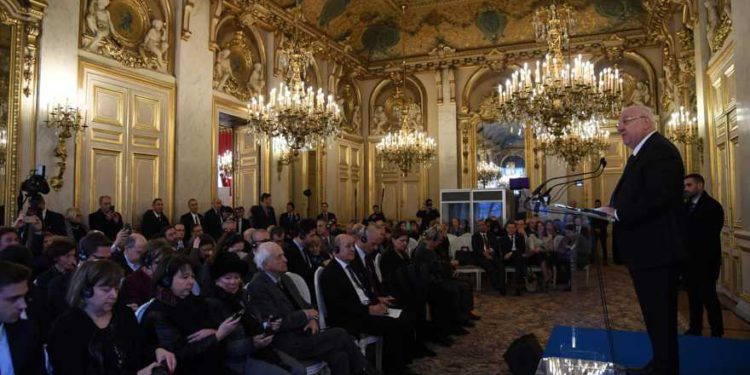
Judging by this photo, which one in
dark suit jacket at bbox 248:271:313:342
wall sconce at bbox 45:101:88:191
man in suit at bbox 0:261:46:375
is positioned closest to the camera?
man in suit at bbox 0:261:46:375

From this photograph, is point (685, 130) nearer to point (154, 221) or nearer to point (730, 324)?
point (730, 324)

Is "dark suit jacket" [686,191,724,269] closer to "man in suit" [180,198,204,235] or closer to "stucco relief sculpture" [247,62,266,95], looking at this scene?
"man in suit" [180,198,204,235]

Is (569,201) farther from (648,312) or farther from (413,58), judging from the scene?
(648,312)

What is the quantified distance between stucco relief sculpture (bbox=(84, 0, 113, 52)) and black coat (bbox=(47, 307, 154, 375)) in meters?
6.42

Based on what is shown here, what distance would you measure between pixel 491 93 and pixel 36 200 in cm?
1129

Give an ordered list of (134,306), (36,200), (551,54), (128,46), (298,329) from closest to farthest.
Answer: (134,306) < (298,329) < (36,200) < (551,54) < (128,46)

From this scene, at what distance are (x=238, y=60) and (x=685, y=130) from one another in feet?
27.5

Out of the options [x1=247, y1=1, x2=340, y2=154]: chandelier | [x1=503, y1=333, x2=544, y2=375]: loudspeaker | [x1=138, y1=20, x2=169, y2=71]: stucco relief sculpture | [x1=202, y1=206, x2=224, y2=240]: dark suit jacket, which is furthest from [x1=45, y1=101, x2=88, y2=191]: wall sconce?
[x1=503, y1=333, x2=544, y2=375]: loudspeaker

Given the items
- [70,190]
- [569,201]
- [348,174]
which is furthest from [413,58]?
[70,190]

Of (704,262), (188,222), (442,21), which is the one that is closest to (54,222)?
(188,222)

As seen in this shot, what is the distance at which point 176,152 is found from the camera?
8.80m

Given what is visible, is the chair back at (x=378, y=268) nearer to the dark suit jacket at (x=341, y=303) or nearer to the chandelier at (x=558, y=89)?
the dark suit jacket at (x=341, y=303)

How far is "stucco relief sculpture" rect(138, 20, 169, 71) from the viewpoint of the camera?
8398 millimetres

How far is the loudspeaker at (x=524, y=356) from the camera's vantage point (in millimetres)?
3963
